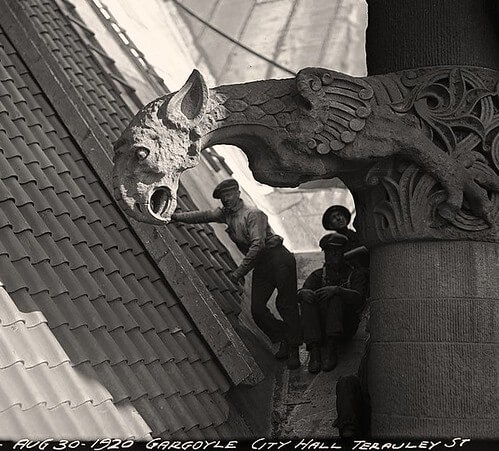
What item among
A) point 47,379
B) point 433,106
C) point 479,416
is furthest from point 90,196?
point 479,416

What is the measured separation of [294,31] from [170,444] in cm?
1011

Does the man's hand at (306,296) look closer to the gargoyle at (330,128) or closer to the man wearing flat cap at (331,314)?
the man wearing flat cap at (331,314)

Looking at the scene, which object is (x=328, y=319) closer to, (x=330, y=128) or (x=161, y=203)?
(x=330, y=128)

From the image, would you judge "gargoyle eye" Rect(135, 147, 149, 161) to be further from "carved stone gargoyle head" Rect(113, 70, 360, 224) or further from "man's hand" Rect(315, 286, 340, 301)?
"man's hand" Rect(315, 286, 340, 301)

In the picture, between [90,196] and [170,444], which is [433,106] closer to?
[170,444]

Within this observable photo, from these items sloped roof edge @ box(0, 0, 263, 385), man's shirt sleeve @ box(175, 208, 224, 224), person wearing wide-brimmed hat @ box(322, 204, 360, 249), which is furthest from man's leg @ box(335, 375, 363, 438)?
man's shirt sleeve @ box(175, 208, 224, 224)

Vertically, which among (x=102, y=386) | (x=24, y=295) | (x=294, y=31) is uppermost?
(x=24, y=295)

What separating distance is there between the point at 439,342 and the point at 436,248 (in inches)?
21.6

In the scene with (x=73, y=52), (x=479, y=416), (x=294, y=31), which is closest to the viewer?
(x=479, y=416)

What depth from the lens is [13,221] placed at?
7.15 meters

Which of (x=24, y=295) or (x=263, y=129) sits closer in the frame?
(x=263, y=129)

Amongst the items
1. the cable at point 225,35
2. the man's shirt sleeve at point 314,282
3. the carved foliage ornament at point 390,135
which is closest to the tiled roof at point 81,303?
the man's shirt sleeve at point 314,282

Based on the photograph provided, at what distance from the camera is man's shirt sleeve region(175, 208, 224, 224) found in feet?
29.8

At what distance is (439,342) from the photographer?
6051mm
